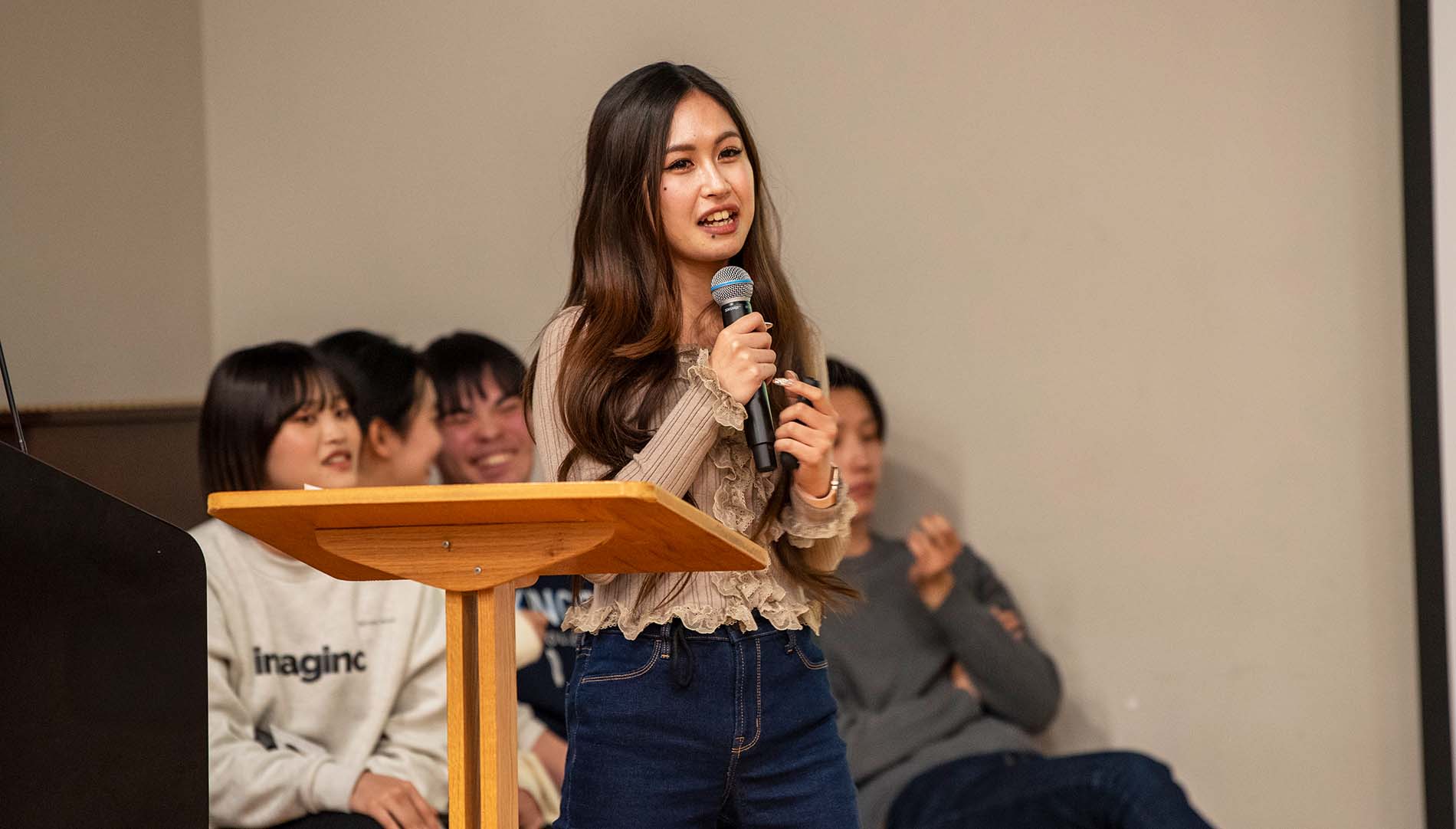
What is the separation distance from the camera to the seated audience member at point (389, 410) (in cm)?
269

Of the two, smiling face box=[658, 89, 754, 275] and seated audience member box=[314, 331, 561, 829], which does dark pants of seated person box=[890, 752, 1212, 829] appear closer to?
seated audience member box=[314, 331, 561, 829]

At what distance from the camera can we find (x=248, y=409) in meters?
2.32

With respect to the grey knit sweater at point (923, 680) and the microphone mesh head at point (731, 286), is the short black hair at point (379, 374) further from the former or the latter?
the microphone mesh head at point (731, 286)

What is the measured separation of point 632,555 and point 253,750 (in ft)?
3.99

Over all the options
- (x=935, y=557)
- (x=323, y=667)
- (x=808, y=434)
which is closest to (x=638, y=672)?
(x=808, y=434)

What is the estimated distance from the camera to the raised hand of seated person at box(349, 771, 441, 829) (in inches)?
80.3

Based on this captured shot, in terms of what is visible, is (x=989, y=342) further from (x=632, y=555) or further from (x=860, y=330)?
(x=632, y=555)

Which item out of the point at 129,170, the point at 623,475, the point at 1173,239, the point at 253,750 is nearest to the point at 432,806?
the point at 253,750

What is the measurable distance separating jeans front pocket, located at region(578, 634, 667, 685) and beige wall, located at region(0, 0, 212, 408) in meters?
1.58

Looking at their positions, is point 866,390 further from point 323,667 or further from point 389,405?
point 323,667

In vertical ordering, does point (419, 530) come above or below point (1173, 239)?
below

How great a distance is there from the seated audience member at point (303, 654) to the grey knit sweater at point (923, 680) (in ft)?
2.55

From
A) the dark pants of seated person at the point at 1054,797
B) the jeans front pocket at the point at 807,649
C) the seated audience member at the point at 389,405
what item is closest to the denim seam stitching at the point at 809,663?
the jeans front pocket at the point at 807,649

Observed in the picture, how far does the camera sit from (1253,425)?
2.73 meters
